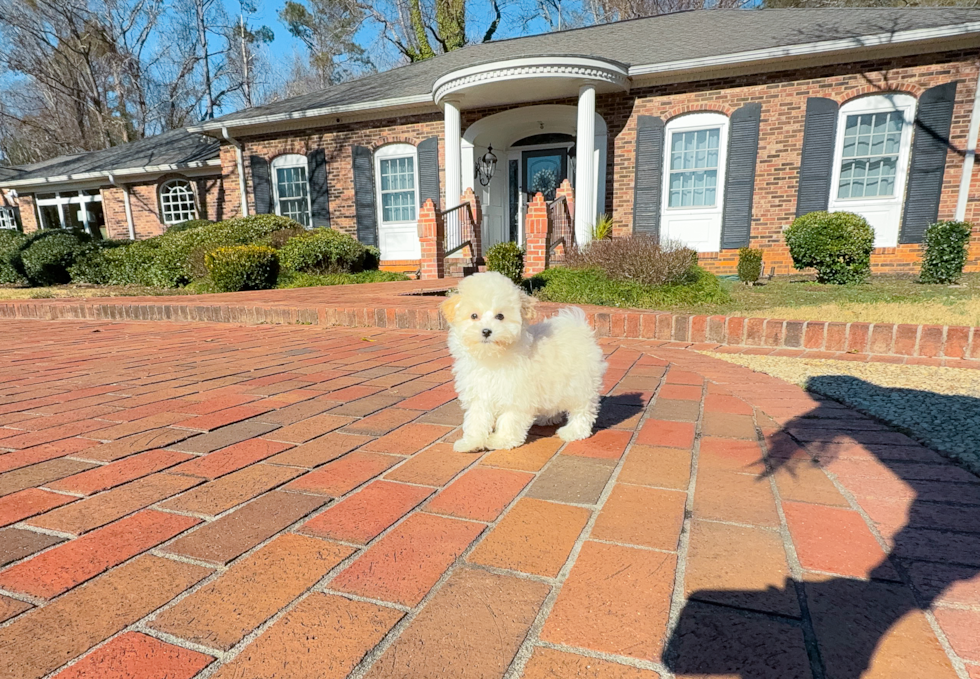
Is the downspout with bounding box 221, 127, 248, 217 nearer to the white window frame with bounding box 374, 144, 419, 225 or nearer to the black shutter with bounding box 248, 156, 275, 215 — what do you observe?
the black shutter with bounding box 248, 156, 275, 215

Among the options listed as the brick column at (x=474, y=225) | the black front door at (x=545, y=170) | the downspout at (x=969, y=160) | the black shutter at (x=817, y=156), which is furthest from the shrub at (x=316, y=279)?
the downspout at (x=969, y=160)

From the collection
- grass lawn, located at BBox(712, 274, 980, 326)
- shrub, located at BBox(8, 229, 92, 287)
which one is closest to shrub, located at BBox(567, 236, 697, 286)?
grass lawn, located at BBox(712, 274, 980, 326)

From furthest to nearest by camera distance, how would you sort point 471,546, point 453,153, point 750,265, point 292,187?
point 292,187
point 453,153
point 750,265
point 471,546

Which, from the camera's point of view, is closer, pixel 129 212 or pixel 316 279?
pixel 316 279

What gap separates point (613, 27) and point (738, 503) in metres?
15.2

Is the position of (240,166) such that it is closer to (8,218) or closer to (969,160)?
(8,218)

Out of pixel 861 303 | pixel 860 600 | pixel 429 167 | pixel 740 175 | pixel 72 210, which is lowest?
pixel 860 600

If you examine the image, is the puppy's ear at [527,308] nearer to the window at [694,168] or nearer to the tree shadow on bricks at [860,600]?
the tree shadow on bricks at [860,600]

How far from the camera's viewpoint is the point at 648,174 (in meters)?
10.8

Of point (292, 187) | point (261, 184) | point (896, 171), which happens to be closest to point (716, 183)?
point (896, 171)

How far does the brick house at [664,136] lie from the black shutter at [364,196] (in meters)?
0.04

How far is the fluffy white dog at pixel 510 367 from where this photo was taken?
2008 mm

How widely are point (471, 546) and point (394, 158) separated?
1261cm

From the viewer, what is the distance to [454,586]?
128cm
